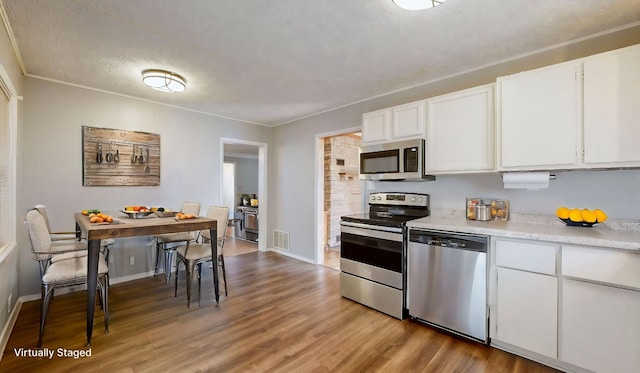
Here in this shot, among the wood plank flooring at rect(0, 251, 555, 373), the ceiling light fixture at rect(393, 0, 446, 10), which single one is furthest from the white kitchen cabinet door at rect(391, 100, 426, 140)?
the wood plank flooring at rect(0, 251, 555, 373)

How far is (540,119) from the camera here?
2.21 m

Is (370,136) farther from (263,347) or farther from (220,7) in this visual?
(263,347)

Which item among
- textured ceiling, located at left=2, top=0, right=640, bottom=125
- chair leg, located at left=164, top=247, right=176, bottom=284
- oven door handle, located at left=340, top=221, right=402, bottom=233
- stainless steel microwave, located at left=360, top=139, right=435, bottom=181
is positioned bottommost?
chair leg, located at left=164, top=247, right=176, bottom=284

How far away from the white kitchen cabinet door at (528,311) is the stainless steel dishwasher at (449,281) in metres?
0.12

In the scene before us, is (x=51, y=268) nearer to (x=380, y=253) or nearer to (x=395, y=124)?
(x=380, y=253)

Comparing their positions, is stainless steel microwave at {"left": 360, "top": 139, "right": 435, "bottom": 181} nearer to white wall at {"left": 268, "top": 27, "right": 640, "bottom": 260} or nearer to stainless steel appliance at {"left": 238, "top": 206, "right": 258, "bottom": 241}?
white wall at {"left": 268, "top": 27, "right": 640, "bottom": 260}

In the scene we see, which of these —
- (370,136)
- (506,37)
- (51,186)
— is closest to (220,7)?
(370,136)

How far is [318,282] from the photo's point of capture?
3.68 m

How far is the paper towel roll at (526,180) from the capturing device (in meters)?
2.29

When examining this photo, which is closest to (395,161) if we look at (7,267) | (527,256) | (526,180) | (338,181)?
(526,180)

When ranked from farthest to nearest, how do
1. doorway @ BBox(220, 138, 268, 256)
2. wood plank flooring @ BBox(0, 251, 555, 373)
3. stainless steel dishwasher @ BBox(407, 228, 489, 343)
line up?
1. doorway @ BBox(220, 138, 268, 256)
2. stainless steel dishwasher @ BBox(407, 228, 489, 343)
3. wood plank flooring @ BBox(0, 251, 555, 373)

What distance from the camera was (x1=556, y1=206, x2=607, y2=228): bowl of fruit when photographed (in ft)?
6.87

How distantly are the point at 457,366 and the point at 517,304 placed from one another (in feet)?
2.12

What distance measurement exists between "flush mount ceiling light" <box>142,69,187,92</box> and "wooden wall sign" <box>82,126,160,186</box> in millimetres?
1114
